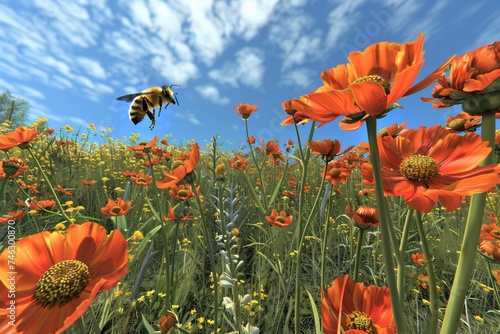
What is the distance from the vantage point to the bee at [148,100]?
196 cm

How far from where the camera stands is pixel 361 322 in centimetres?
48

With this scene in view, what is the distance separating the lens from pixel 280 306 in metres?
1.34

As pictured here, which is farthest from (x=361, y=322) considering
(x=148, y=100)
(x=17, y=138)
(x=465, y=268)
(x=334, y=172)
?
(x=148, y=100)

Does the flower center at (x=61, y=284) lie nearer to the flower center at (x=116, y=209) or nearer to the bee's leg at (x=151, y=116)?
the flower center at (x=116, y=209)

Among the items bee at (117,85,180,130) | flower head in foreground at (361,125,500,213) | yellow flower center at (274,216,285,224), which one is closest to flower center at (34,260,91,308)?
flower head in foreground at (361,125,500,213)

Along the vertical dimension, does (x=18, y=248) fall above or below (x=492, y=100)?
below

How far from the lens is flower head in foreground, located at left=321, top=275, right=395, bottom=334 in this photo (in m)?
0.47

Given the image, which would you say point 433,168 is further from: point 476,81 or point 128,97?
point 128,97

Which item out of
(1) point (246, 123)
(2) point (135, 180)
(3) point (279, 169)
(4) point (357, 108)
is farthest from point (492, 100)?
(3) point (279, 169)

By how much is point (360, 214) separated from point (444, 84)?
0.44m

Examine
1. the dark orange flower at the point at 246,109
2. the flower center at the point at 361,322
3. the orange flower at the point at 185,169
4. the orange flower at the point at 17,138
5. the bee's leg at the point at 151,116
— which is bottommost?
the flower center at the point at 361,322

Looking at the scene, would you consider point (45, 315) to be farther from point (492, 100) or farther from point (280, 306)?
point (280, 306)

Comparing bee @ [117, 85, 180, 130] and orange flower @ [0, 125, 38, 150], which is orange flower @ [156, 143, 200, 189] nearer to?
orange flower @ [0, 125, 38, 150]

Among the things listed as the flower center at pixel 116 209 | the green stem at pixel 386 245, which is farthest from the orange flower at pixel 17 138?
the green stem at pixel 386 245
